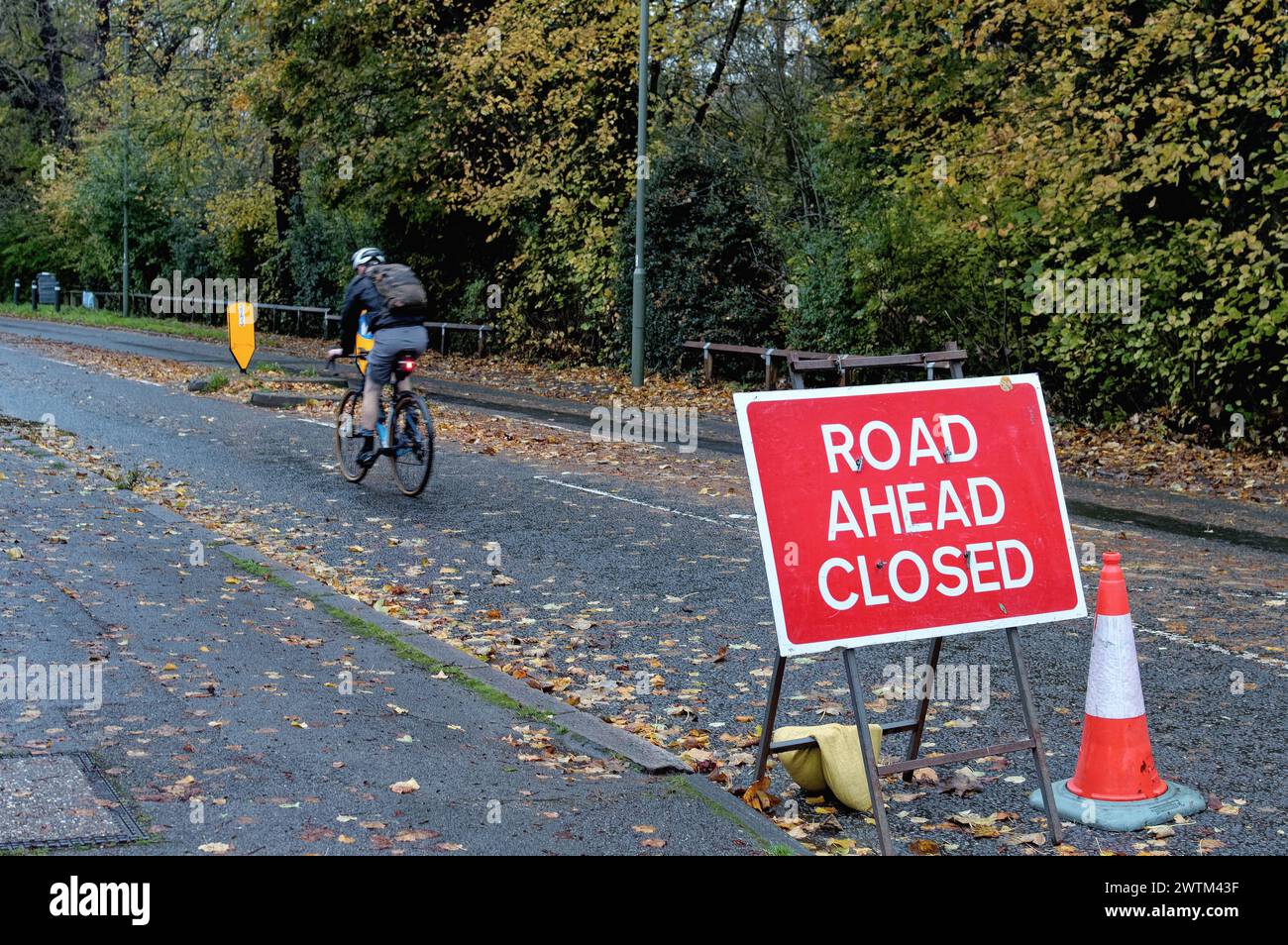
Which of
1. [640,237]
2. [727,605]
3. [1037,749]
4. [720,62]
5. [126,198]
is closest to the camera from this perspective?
[1037,749]

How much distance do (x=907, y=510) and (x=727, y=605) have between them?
3595 millimetres

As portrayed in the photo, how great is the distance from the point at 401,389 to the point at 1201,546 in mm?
6342

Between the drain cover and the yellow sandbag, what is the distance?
2299 mm

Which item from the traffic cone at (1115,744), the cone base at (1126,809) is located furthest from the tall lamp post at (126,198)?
the cone base at (1126,809)

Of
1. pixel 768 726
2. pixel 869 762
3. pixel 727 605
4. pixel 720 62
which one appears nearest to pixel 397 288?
pixel 727 605

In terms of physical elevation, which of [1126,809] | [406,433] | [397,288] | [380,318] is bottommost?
[1126,809]

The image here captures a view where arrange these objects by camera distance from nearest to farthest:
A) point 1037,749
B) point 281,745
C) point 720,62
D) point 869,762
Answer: point 869,762 → point 1037,749 → point 281,745 → point 720,62

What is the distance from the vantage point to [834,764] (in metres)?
5.30

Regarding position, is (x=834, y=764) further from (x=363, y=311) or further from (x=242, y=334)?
(x=242, y=334)

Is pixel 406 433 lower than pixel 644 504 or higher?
higher

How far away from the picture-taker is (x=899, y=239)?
770 inches

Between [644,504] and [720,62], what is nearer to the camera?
[644,504]
